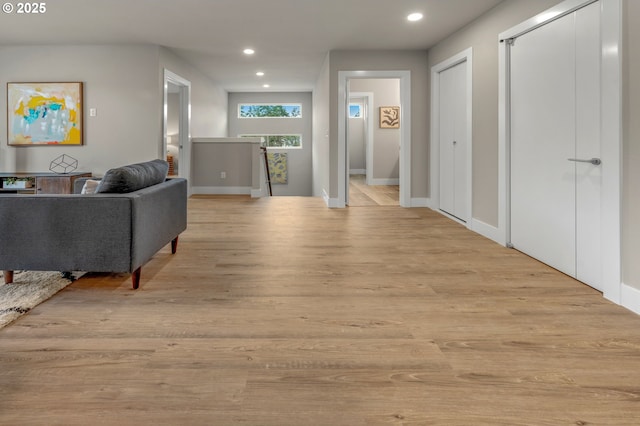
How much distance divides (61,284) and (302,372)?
6.57 feet

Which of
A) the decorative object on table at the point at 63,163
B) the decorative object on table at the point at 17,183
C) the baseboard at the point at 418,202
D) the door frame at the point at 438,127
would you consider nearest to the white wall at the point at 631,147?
the door frame at the point at 438,127

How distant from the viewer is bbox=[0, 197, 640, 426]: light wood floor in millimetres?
1578

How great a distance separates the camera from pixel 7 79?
252 inches

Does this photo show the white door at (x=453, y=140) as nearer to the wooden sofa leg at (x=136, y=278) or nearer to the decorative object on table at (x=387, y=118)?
the wooden sofa leg at (x=136, y=278)

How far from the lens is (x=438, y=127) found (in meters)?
6.37

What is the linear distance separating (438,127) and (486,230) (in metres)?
A: 2.11

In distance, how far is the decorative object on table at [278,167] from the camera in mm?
12258

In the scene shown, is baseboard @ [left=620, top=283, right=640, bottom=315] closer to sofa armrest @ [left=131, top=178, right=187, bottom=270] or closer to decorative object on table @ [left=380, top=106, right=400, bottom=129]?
sofa armrest @ [left=131, top=178, right=187, bottom=270]

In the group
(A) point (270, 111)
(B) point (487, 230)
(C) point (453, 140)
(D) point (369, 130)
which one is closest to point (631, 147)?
(B) point (487, 230)

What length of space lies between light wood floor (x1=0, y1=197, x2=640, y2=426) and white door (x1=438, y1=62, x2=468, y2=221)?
2078 millimetres

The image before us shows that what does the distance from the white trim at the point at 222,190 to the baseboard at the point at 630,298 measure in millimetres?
6721

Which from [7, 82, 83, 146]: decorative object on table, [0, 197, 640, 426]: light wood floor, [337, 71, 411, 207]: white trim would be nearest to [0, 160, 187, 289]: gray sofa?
[0, 197, 640, 426]: light wood floor

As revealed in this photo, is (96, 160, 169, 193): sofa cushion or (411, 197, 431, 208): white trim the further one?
(411, 197, 431, 208): white trim

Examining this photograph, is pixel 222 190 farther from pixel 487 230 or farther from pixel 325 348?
pixel 325 348
